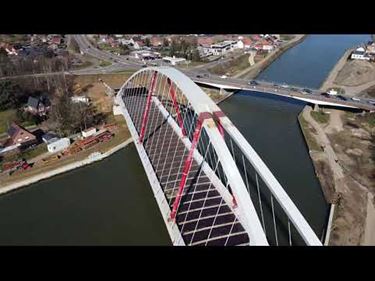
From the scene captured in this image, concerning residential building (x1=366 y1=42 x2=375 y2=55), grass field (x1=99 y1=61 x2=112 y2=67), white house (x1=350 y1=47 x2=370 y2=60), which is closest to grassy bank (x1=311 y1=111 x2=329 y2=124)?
white house (x1=350 y1=47 x2=370 y2=60)

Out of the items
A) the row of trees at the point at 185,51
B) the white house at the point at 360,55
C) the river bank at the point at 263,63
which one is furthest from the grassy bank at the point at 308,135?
the white house at the point at 360,55

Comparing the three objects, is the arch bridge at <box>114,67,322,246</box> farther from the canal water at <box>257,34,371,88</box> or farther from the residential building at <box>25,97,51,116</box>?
the canal water at <box>257,34,371,88</box>

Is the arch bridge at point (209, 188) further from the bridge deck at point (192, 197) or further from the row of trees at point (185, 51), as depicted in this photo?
the row of trees at point (185, 51)

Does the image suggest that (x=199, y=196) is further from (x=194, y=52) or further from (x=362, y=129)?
(x=194, y=52)

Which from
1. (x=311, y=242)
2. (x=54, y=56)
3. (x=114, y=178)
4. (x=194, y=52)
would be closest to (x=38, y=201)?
(x=114, y=178)

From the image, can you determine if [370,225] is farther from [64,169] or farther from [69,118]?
[69,118]

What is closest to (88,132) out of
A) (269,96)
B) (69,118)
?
(69,118)
